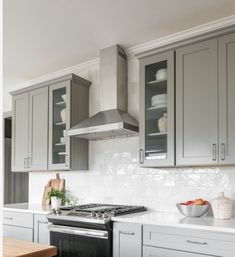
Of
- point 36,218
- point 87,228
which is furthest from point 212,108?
point 36,218

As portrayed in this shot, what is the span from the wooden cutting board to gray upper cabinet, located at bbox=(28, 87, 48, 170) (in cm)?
32

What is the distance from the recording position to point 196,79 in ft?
8.79

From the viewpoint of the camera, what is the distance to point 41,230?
3.33 meters

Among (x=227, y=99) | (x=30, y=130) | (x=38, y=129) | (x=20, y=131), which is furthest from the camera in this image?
(x=20, y=131)

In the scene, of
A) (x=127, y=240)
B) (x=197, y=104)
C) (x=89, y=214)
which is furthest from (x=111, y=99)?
(x=127, y=240)

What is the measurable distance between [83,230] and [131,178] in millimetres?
795

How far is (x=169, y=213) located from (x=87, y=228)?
75cm

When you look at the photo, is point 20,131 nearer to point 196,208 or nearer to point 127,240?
point 127,240

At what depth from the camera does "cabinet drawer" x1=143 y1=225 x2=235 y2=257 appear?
2.11 metres

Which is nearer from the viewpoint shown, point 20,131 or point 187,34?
point 187,34

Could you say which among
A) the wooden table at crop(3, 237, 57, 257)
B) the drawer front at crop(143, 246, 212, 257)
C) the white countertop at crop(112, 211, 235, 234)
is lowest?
the drawer front at crop(143, 246, 212, 257)

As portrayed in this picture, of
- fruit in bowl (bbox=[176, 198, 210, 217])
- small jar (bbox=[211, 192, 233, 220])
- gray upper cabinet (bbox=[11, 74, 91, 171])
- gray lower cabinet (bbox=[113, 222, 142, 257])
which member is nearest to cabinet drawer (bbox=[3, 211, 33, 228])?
gray upper cabinet (bbox=[11, 74, 91, 171])

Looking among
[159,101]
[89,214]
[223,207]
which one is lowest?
[89,214]

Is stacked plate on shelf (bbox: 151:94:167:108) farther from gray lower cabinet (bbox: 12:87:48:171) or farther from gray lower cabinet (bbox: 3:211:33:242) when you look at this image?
gray lower cabinet (bbox: 3:211:33:242)
